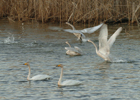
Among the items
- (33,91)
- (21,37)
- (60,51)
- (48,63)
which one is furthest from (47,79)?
(21,37)

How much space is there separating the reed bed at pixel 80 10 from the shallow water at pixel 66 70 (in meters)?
4.15

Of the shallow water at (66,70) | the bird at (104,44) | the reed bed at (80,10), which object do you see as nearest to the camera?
the shallow water at (66,70)

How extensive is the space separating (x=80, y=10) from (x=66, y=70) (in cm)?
1240

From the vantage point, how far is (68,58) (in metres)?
13.1

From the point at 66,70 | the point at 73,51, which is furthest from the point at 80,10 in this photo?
the point at 66,70

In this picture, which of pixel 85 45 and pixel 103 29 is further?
pixel 85 45

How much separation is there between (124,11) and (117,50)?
10199mm

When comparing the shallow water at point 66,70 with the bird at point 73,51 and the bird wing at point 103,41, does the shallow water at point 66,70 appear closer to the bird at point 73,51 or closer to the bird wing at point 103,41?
the bird at point 73,51

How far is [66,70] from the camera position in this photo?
10.8 metres

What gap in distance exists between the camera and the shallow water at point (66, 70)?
805cm

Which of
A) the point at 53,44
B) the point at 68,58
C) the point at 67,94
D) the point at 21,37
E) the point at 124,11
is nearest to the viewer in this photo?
the point at 67,94

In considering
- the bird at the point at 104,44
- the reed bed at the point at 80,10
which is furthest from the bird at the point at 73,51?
the reed bed at the point at 80,10

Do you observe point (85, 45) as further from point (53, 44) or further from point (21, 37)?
point (21, 37)

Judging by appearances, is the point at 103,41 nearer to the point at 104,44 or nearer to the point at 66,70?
the point at 104,44
